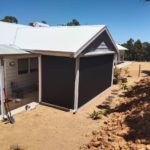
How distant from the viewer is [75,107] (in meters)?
8.44

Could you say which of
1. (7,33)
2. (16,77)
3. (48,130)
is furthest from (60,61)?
(7,33)

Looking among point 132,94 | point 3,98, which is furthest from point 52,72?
point 132,94

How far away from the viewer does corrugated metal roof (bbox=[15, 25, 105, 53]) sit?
8.27 meters

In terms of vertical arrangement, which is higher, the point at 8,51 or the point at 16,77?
the point at 8,51

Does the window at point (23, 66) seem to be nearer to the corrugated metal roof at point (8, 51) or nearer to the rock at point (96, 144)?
the corrugated metal roof at point (8, 51)

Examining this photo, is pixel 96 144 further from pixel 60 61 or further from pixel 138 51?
pixel 138 51

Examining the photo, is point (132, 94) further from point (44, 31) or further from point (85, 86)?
point (44, 31)

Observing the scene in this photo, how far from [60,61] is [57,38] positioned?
1757mm

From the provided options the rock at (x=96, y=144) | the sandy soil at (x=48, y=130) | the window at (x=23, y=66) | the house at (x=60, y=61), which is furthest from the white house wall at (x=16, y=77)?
the rock at (x=96, y=144)

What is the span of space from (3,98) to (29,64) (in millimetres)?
4561

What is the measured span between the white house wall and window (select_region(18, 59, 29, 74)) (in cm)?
23

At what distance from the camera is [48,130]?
21.9 ft

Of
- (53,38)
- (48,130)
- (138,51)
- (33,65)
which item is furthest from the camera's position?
(138,51)

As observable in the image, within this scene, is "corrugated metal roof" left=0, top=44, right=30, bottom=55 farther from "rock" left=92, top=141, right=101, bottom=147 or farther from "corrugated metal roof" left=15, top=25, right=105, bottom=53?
"rock" left=92, top=141, right=101, bottom=147
